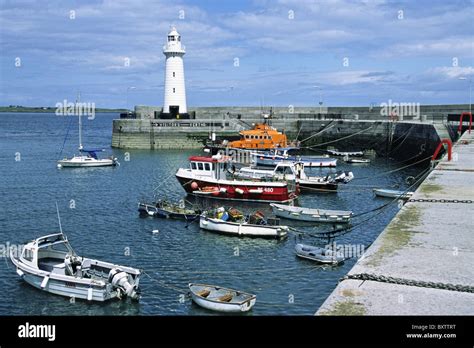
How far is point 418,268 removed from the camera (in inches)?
299

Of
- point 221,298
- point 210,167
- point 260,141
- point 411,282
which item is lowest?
point 221,298

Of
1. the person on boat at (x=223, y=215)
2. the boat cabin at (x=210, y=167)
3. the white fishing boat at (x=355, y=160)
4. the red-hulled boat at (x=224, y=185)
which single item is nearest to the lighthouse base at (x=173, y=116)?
the white fishing boat at (x=355, y=160)

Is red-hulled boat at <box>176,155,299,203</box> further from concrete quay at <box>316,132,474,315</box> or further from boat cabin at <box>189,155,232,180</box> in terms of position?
concrete quay at <box>316,132,474,315</box>

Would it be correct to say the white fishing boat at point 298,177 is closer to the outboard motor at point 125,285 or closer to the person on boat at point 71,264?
the person on boat at point 71,264

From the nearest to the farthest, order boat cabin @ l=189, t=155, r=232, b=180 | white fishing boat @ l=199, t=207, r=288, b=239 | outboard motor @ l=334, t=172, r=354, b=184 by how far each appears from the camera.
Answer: white fishing boat @ l=199, t=207, r=288, b=239
boat cabin @ l=189, t=155, r=232, b=180
outboard motor @ l=334, t=172, r=354, b=184

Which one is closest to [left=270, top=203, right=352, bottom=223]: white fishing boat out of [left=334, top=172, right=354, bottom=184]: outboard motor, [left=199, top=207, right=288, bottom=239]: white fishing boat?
[left=199, top=207, right=288, bottom=239]: white fishing boat

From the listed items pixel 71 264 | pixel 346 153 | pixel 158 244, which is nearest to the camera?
pixel 71 264

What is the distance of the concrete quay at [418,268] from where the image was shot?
6.11m

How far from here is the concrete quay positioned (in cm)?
611

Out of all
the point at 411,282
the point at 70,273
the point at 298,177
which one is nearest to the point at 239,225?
the point at 70,273

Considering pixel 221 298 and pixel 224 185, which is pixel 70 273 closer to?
pixel 221 298

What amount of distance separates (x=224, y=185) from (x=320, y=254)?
1408 centimetres

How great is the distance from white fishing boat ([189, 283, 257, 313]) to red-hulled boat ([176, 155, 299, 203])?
54.4 ft
